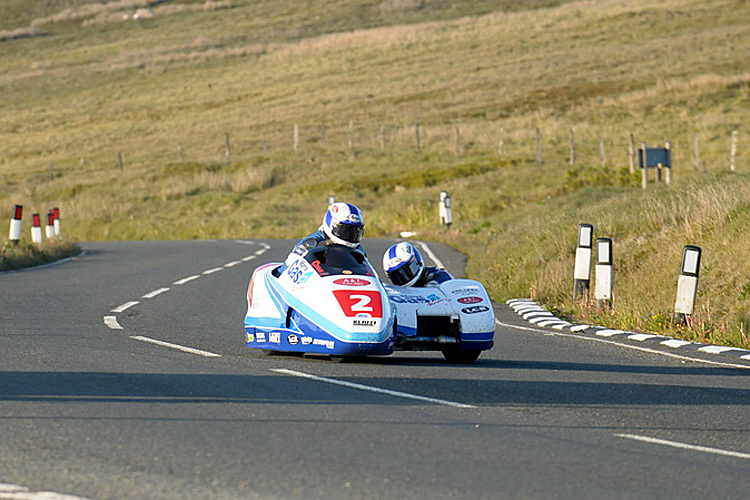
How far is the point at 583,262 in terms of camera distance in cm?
1728

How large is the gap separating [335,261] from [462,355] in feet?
4.66

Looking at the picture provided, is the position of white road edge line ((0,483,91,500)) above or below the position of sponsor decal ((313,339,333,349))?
A: below

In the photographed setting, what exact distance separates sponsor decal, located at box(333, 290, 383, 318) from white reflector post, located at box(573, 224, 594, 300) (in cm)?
632

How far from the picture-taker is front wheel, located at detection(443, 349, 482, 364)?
12.2 m

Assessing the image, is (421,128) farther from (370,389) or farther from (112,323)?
(370,389)

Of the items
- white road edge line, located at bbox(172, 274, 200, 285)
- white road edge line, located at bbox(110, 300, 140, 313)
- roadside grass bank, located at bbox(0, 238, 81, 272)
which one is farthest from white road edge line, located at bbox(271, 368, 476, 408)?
roadside grass bank, located at bbox(0, 238, 81, 272)

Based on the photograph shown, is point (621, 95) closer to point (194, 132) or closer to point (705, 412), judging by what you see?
point (194, 132)

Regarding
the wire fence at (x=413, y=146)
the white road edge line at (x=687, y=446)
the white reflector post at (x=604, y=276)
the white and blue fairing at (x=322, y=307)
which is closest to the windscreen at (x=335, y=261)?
the white and blue fairing at (x=322, y=307)

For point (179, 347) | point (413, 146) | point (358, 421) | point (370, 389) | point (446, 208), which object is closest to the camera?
point (358, 421)

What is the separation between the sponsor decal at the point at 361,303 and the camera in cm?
1140

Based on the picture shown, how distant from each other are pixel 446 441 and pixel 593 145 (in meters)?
54.6

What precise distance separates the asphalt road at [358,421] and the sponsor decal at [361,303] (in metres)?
0.46

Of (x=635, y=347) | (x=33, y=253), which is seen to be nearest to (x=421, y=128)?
(x=33, y=253)

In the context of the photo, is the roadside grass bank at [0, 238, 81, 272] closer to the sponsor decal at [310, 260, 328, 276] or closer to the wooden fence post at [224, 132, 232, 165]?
the sponsor decal at [310, 260, 328, 276]
